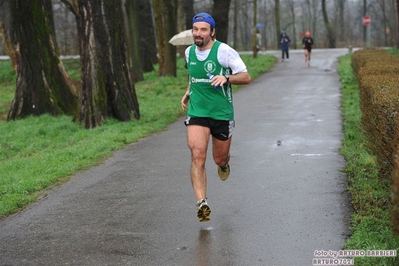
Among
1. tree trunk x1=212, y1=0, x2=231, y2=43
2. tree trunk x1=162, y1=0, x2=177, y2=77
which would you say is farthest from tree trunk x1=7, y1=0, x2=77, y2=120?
tree trunk x1=212, y1=0, x2=231, y2=43

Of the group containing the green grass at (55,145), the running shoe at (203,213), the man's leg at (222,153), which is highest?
the man's leg at (222,153)

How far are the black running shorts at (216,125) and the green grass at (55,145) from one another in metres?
2.48

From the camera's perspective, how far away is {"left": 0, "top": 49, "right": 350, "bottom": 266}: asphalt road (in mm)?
6102

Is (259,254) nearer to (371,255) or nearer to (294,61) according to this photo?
(371,255)

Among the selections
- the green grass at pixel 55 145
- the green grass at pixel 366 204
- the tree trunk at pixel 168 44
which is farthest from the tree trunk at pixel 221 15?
the green grass at pixel 366 204

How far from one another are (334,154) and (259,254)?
17.0 feet

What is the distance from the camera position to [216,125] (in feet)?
23.7

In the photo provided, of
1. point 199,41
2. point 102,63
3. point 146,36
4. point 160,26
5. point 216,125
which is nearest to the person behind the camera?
point 199,41

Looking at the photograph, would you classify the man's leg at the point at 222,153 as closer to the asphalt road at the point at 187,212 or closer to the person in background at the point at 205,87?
the person in background at the point at 205,87

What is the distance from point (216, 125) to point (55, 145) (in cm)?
749

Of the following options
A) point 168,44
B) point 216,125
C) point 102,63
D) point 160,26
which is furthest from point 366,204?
point 160,26

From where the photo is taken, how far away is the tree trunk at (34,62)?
18453mm

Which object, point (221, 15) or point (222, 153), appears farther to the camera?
point (221, 15)

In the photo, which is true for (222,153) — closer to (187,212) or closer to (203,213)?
(187,212)
